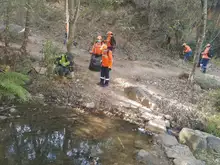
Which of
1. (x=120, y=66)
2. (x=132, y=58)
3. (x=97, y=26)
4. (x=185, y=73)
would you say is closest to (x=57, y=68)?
(x=120, y=66)

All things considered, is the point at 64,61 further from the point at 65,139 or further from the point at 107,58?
the point at 65,139

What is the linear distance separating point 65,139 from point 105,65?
3983 millimetres

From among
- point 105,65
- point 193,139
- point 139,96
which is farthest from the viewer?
point 105,65

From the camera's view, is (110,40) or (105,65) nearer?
(105,65)

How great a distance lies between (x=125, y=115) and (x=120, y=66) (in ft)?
17.7

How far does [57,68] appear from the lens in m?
9.90

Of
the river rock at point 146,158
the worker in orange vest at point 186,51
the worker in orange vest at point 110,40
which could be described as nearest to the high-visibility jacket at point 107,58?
the worker in orange vest at point 110,40

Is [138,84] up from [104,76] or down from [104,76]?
down

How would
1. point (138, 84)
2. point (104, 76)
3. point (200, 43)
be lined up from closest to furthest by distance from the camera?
point (104, 76) < point (138, 84) < point (200, 43)

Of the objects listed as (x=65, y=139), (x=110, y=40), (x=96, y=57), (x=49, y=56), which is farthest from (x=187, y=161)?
(x=110, y=40)

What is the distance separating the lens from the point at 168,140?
311 inches

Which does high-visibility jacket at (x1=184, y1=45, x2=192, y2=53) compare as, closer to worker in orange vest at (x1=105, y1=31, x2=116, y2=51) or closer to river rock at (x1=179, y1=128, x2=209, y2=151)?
worker in orange vest at (x1=105, y1=31, x2=116, y2=51)

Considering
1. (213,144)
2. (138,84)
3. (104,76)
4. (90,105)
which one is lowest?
(213,144)

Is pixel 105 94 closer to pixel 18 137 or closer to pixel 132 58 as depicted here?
pixel 18 137
